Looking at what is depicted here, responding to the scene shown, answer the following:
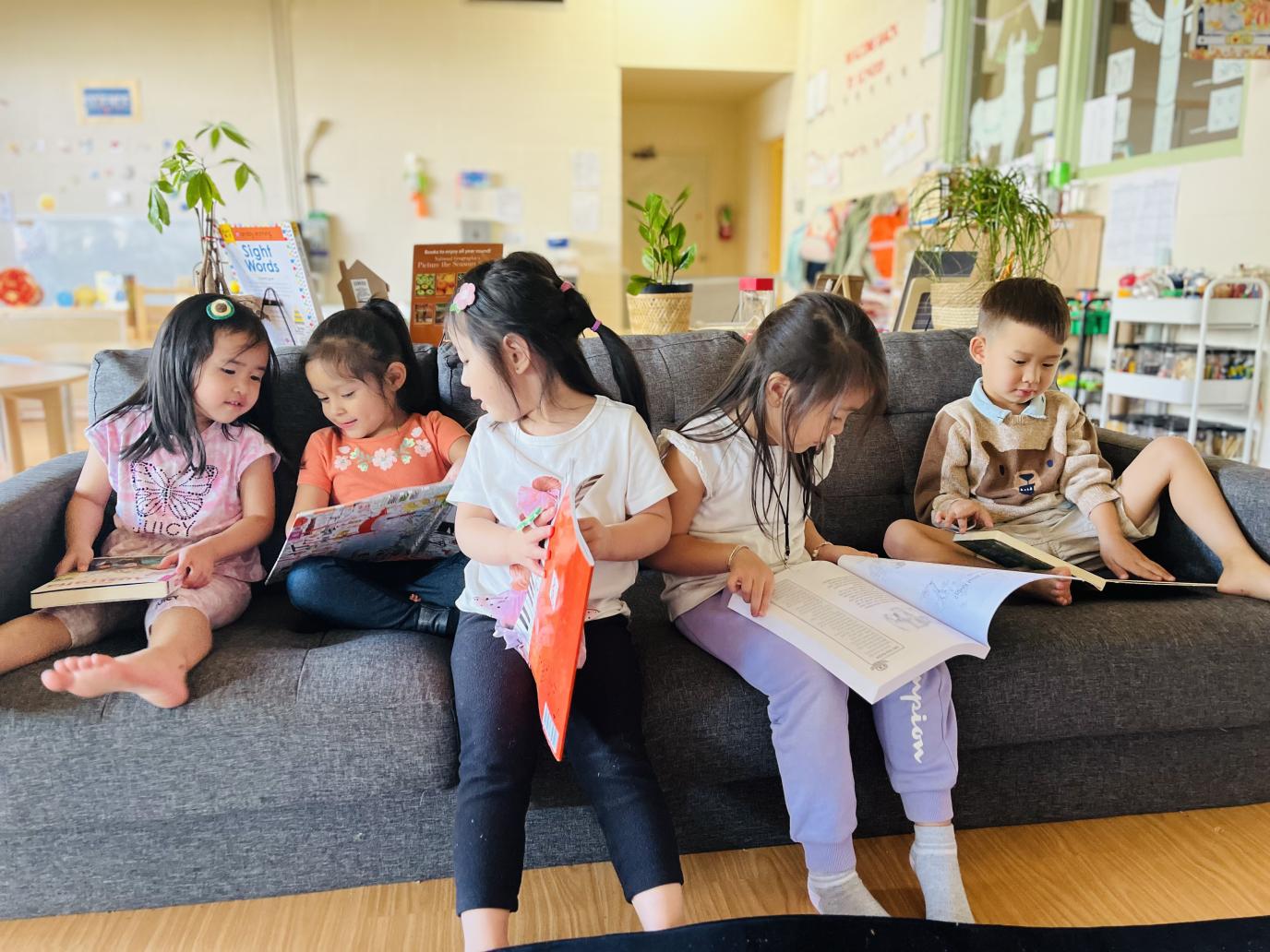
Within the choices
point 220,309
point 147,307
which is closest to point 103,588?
point 220,309

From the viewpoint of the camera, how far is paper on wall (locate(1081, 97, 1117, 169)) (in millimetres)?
3402

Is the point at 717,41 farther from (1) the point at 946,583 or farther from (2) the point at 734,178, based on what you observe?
(1) the point at 946,583

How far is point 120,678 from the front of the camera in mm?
1115

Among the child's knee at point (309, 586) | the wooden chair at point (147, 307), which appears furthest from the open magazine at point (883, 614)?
the wooden chair at point (147, 307)

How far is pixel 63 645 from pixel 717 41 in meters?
5.92

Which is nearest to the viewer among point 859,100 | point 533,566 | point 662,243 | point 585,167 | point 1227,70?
point 533,566

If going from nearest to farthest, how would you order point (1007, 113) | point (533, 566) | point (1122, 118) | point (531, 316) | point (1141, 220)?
point (533, 566) → point (531, 316) → point (1141, 220) → point (1122, 118) → point (1007, 113)

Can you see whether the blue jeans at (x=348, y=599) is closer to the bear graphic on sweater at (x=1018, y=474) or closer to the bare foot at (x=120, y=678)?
the bare foot at (x=120, y=678)

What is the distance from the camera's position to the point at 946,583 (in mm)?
1292

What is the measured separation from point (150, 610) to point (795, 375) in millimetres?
1033

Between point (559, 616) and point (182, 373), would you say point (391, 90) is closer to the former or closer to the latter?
point (182, 373)

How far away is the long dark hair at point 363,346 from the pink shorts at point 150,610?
0.40 metres

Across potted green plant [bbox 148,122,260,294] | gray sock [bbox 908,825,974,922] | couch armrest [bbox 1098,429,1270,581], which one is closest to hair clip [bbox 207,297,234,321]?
potted green plant [bbox 148,122,260,294]

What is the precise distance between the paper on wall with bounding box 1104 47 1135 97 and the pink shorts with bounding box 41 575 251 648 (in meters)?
3.48
